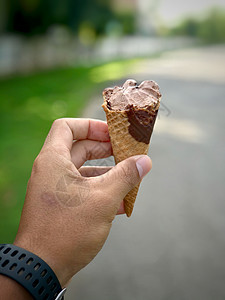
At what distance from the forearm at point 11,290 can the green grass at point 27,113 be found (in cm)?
193

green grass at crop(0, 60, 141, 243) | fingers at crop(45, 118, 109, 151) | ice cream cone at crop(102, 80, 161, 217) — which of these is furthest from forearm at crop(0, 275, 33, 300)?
green grass at crop(0, 60, 141, 243)

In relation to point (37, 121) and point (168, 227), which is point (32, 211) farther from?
point (37, 121)

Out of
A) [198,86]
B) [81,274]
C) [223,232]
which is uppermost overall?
[198,86]

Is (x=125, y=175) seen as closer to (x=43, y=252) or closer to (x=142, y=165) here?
(x=142, y=165)

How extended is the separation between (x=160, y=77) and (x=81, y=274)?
392 centimetres

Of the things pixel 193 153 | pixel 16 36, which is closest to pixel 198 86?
pixel 193 153

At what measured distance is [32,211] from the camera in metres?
1.69

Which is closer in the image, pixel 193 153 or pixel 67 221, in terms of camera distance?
pixel 67 221

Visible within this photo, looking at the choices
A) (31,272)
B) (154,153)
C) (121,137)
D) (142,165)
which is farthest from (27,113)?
(31,272)

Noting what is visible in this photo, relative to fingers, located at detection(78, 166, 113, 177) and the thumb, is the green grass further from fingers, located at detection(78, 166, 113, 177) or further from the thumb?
the thumb

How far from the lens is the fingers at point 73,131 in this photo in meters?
1.96

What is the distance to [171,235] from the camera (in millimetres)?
3637

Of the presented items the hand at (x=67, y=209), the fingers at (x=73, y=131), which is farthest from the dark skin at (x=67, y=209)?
the fingers at (x=73, y=131)

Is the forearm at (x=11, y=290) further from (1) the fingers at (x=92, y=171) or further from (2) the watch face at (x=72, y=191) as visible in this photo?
(1) the fingers at (x=92, y=171)
